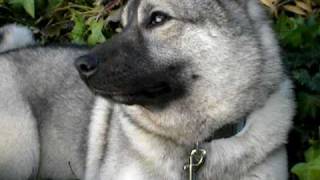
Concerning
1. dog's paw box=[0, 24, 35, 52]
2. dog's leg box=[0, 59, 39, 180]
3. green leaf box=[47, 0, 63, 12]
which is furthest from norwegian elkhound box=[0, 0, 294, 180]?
green leaf box=[47, 0, 63, 12]

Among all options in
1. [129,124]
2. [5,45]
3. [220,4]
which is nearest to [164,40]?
[220,4]

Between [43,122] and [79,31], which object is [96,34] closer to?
[79,31]

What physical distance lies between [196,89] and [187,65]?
142 millimetres

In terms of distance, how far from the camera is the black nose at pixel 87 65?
11.3 feet

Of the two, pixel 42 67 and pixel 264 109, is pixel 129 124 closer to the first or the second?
pixel 264 109

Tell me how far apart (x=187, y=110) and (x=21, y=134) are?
53.3 inches

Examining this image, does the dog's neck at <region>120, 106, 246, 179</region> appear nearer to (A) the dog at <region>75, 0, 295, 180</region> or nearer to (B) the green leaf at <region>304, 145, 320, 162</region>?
(A) the dog at <region>75, 0, 295, 180</region>

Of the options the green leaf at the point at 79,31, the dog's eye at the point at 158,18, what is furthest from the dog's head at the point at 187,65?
the green leaf at the point at 79,31

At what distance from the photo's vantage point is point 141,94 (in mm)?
3562

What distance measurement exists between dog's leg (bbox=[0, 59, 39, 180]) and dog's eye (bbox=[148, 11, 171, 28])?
4.54 ft

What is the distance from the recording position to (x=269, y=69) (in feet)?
12.4

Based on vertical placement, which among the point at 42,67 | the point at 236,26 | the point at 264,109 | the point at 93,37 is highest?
the point at 236,26

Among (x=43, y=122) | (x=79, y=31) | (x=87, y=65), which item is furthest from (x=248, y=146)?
(x=79, y=31)

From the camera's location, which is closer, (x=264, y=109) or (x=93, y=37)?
(x=264, y=109)
